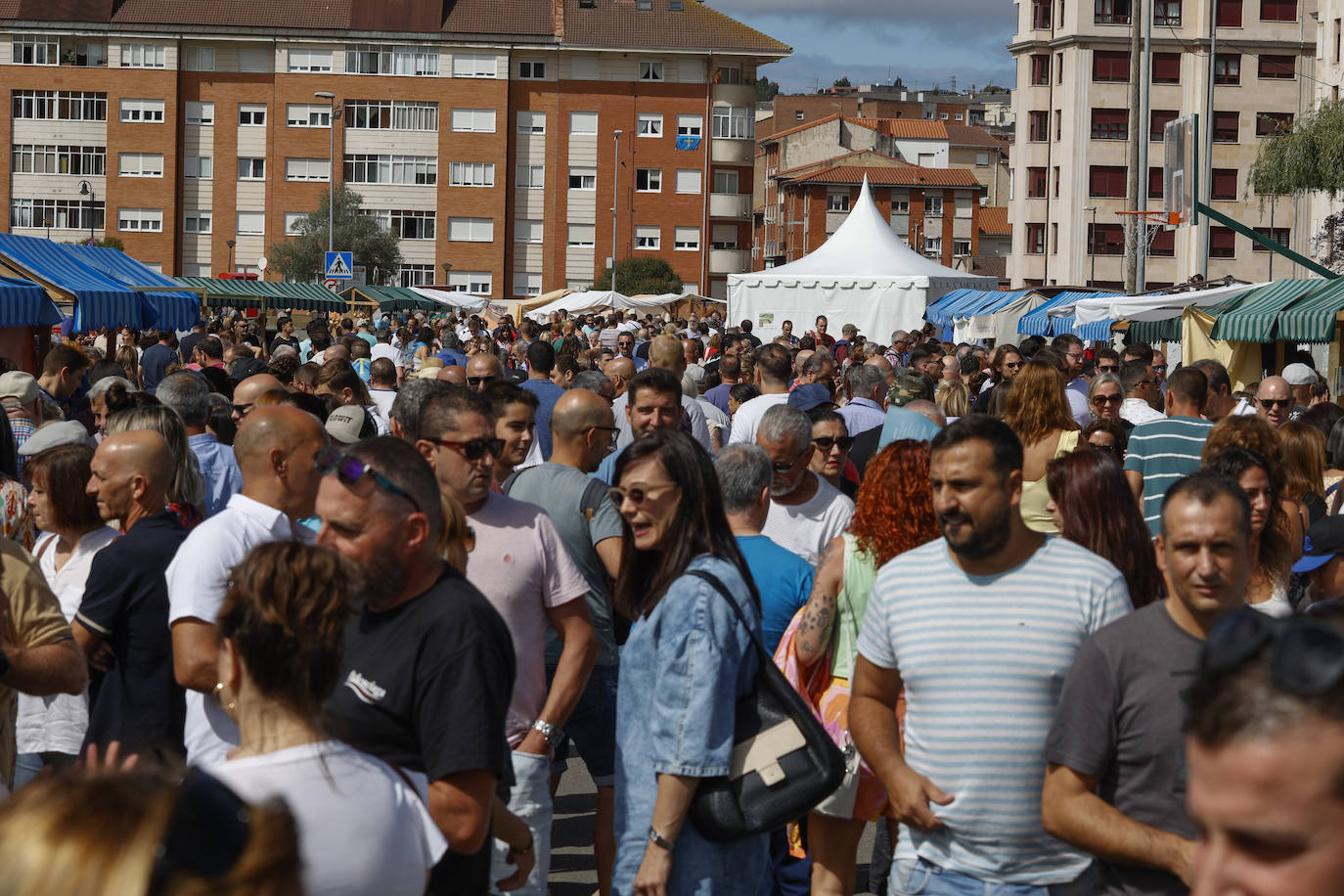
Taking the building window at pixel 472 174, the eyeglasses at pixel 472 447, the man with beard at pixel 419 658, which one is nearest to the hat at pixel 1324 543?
the eyeglasses at pixel 472 447

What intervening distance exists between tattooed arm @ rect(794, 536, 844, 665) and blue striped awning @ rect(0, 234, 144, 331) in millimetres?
14168

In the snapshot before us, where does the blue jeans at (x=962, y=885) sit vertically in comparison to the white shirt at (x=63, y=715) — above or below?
below

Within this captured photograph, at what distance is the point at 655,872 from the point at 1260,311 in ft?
53.7

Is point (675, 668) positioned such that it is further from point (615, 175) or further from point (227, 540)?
point (615, 175)

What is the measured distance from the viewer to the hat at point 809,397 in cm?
932

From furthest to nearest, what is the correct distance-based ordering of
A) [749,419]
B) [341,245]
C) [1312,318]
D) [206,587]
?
1. [341,245]
2. [1312,318]
3. [749,419]
4. [206,587]

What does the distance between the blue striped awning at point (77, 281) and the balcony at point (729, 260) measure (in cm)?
6128

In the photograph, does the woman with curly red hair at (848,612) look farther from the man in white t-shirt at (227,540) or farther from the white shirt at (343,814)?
the white shirt at (343,814)

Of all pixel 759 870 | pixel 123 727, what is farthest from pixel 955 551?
pixel 123 727

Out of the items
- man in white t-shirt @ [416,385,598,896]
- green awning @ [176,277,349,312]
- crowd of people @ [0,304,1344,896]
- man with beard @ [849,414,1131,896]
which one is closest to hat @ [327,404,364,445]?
crowd of people @ [0,304,1344,896]

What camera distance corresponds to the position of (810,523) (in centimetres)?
661

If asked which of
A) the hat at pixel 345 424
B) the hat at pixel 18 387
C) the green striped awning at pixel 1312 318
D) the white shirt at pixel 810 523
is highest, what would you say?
the green striped awning at pixel 1312 318

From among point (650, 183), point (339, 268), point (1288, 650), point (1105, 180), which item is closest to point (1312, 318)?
point (1288, 650)

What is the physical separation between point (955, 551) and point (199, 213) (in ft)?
262
